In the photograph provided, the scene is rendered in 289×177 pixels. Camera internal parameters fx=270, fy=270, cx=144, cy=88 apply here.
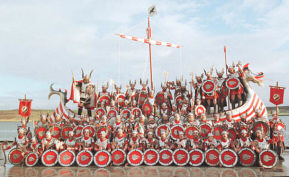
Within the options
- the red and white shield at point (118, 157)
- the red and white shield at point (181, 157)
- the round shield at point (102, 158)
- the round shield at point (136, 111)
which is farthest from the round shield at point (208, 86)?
the round shield at point (102, 158)

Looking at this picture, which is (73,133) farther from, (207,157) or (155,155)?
(207,157)

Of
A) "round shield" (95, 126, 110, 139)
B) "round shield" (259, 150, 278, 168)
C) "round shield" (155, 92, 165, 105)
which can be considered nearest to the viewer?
"round shield" (259, 150, 278, 168)

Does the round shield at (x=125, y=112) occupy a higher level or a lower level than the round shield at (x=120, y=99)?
lower

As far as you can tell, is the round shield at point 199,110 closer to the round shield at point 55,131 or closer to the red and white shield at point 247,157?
the red and white shield at point 247,157

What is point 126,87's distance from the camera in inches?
712

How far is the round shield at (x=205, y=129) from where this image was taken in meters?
12.8

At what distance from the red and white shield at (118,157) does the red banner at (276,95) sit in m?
8.17

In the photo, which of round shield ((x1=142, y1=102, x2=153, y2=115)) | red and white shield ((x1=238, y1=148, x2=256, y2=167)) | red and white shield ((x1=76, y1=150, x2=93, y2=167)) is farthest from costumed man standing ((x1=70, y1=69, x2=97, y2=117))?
red and white shield ((x1=238, y1=148, x2=256, y2=167))

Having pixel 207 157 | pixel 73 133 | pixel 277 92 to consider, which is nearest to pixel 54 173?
pixel 73 133

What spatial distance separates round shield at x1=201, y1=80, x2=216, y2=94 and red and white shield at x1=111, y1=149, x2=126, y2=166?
6.70m

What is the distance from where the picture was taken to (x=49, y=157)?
41.2ft

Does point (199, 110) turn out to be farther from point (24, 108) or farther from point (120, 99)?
point (24, 108)

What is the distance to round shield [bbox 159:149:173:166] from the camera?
1206cm

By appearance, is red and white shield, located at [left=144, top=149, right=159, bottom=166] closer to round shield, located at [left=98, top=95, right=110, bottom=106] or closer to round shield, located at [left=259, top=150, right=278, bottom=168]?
round shield, located at [left=259, top=150, right=278, bottom=168]
